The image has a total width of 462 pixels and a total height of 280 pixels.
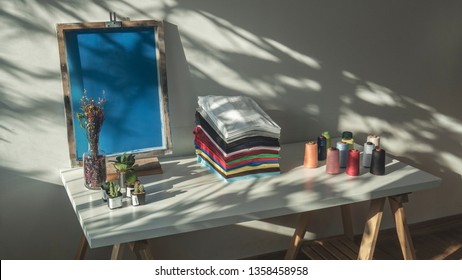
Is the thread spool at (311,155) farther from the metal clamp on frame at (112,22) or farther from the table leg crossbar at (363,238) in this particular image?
the metal clamp on frame at (112,22)

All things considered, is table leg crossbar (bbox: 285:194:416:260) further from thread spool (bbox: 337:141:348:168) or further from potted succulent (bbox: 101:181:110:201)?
potted succulent (bbox: 101:181:110:201)

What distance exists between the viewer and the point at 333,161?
2580mm

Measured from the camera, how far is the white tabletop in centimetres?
208

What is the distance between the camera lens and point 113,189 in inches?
87.2

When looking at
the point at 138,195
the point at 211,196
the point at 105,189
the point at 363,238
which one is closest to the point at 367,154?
the point at 363,238

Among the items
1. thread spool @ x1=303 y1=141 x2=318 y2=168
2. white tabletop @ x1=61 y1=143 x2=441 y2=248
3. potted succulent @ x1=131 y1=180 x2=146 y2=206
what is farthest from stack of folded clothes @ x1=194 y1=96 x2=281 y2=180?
potted succulent @ x1=131 y1=180 x2=146 y2=206

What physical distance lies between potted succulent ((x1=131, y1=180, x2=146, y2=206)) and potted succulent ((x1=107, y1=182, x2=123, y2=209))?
5 centimetres

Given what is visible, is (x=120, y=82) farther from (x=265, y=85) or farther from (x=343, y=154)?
(x=343, y=154)

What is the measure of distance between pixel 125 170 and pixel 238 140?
0.49 metres

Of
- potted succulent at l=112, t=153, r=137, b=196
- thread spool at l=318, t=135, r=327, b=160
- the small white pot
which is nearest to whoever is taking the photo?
the small white pot

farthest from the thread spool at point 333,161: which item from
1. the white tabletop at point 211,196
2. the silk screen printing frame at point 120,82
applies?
the silk screen printing frame at point 120,82
